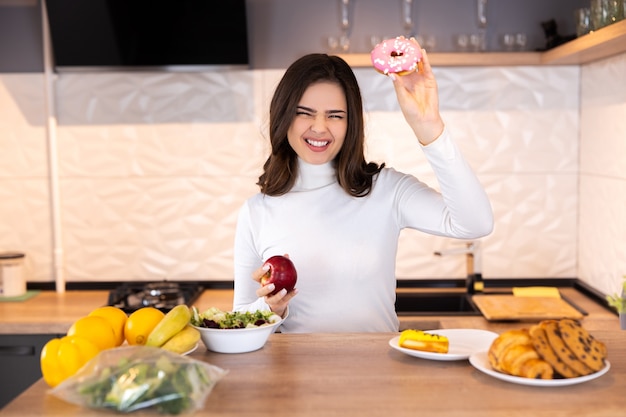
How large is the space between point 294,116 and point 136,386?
1012 mm

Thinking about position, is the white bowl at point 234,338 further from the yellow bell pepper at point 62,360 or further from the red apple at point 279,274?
the yellow bell pepper at point 62,360

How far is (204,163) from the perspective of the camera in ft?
11.5

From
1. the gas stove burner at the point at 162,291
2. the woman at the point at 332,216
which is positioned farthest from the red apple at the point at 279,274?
the gas stove burner at the point at 162,291

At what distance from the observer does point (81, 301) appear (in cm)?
333

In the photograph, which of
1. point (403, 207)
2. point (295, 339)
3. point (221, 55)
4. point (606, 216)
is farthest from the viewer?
point (221, 55)

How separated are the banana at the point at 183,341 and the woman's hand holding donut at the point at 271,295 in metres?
0.24

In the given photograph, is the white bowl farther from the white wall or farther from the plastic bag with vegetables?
the white wall

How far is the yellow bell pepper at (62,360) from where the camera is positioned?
1416mm

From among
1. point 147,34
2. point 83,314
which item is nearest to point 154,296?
point 83,314

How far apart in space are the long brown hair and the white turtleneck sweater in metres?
0.04

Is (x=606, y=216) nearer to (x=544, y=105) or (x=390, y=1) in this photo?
(x=544, y=105)

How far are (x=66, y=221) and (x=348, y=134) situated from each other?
1.88 m

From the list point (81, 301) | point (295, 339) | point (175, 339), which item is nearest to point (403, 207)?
point (295, 339)

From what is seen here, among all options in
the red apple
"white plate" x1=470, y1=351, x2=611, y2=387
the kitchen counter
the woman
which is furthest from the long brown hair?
"white plate" x1=470, y1=351, x2=611, y2=387
